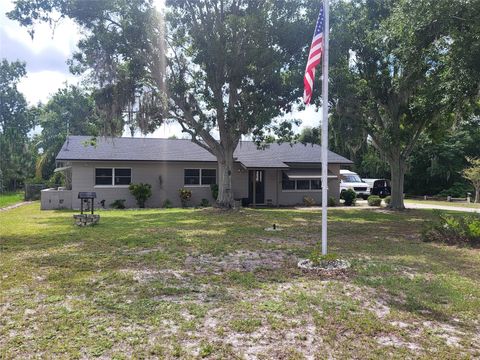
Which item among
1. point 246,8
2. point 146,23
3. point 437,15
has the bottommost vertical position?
point 437,15

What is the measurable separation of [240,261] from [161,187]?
15.0 metres

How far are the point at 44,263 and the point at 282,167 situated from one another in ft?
54.6

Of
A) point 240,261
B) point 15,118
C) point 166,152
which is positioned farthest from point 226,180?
point 15,118

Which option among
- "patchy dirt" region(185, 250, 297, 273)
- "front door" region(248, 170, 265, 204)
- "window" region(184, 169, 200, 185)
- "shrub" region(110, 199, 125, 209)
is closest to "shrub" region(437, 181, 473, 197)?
"front door" region(248, 170, 265, 204)

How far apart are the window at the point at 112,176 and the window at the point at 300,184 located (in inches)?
347

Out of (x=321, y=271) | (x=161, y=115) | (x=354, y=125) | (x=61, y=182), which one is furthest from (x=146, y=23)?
(x=61, y=182)

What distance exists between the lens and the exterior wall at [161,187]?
20.3 m

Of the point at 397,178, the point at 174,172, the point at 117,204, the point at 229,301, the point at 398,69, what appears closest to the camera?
the point at 229,301

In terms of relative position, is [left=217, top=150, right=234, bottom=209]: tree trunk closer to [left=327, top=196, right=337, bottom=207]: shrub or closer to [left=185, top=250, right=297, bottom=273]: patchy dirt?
[left=327, top=196, right=337, bottom=207]: shrub

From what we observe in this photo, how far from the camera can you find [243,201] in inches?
890

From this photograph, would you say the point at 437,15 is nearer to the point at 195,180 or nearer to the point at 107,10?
the point at 107,10

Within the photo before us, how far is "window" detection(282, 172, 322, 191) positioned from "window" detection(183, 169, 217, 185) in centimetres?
419

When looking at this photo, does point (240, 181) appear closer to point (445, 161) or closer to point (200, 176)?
point (200, 176)

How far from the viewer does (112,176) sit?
830 inches
